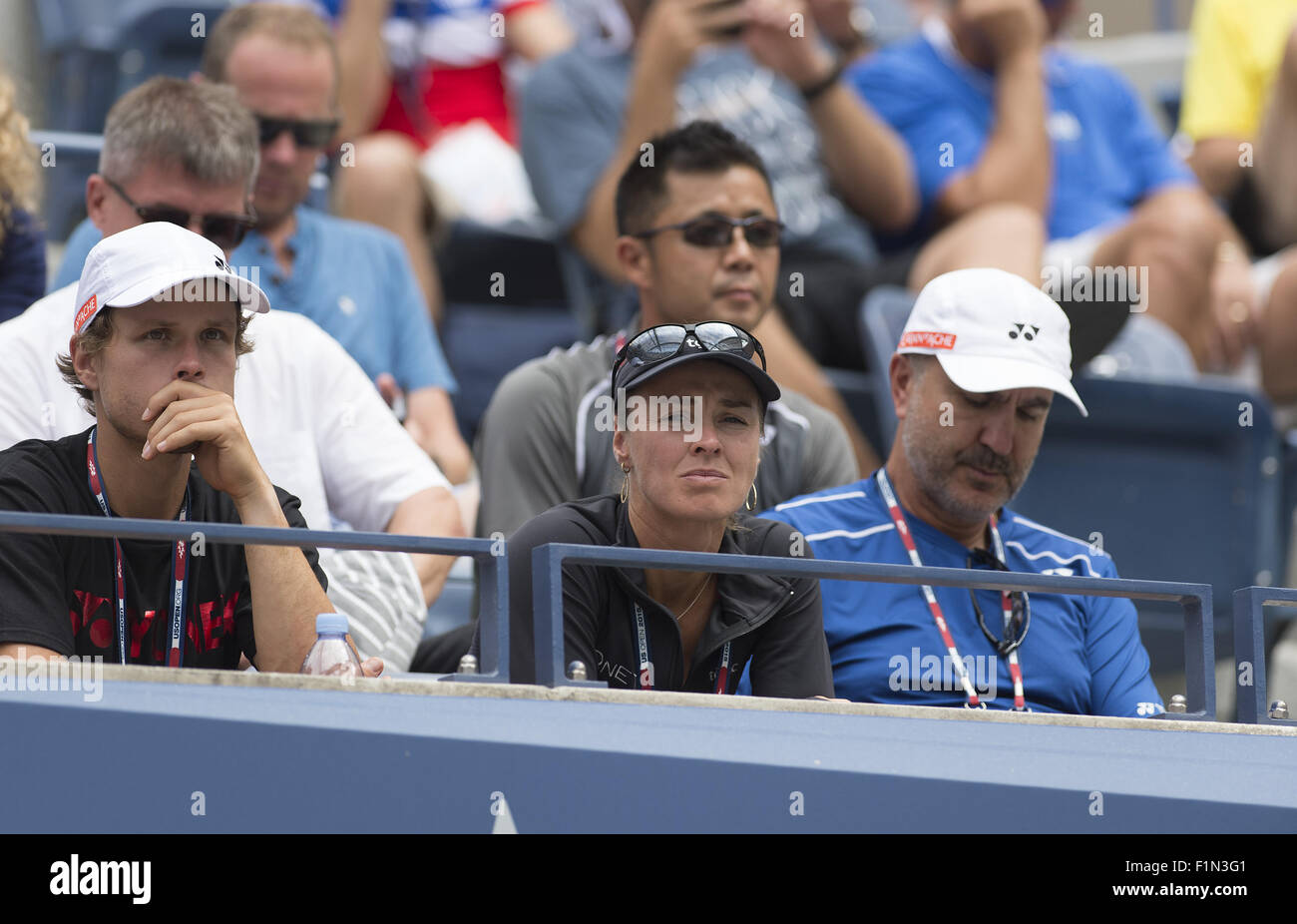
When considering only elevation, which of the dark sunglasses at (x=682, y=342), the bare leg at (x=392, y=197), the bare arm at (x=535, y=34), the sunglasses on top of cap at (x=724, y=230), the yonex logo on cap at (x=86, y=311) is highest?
the bare arm at (x=535, y=34)

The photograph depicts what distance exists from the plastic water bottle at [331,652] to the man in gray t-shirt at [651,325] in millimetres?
1021

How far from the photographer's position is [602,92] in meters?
5.43

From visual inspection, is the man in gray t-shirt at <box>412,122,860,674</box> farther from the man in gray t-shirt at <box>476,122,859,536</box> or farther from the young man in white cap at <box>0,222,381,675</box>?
the young man in white cap at <box>0,222,381,675</box>

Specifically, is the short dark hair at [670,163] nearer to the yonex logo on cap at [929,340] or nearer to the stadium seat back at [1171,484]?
the yonex logo on cap at [929,340]

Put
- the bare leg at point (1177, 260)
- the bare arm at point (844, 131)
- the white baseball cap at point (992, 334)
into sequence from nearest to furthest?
the white baseball cap at point (992, 334) → the bare arm at point (844, 131) → the bare leg at point (1177, 260)

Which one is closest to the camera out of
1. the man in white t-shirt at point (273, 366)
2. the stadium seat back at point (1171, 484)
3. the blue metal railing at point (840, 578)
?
the blue metal railing at point (840, 578)

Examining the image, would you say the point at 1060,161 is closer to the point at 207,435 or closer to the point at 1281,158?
the point at 1281,158

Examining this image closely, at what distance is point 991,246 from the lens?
4980 mm

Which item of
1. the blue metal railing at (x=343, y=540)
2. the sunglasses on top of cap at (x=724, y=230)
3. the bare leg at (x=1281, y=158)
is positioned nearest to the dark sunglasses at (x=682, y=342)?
the blue metal railing at (x=343, y=540)

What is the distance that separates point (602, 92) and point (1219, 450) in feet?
6.76

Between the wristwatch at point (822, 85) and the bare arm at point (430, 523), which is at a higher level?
the wristwatch at point (822, 85)

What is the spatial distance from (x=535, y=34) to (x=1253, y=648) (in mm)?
4323

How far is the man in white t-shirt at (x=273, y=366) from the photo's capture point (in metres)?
3.33
